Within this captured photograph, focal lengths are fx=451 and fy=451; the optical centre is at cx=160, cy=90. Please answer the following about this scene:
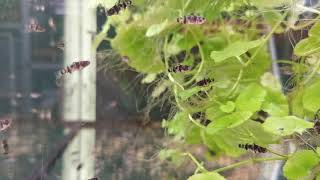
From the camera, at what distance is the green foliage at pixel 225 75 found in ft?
2.08

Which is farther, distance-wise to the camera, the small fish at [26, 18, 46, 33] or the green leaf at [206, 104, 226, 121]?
the small fish at [26, 18, 46, 33]

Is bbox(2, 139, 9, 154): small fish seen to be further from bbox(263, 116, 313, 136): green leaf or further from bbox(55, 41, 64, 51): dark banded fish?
bbox(263, 116, 313, 136): green leaf

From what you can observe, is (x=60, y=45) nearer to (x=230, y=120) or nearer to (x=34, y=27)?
(x=34, y=27)

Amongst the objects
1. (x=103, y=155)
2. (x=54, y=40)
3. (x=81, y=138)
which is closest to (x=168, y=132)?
(x=103, y=155)

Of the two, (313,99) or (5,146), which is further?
(5,146)

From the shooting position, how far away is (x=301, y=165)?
61cm

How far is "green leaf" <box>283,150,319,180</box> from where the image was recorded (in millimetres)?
609

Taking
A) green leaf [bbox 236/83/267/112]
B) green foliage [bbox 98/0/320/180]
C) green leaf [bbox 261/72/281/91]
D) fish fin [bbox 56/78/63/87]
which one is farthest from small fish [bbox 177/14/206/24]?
fish fin [bbox 56/78/63/87]

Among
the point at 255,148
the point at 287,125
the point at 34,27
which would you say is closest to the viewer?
the point at 287,125

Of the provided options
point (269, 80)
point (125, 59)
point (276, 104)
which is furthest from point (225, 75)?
point (125, 59)

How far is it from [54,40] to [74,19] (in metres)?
0.10

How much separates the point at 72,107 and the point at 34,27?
0.33 m

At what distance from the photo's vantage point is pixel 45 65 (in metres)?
1.09

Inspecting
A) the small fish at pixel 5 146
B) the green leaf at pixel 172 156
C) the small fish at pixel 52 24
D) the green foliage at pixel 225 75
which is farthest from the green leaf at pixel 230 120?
the small fish at pixel 52 24
